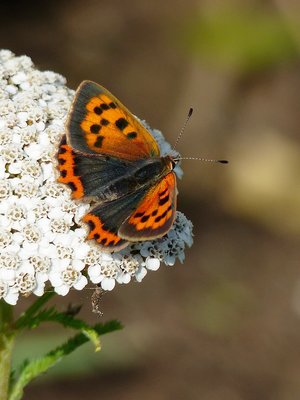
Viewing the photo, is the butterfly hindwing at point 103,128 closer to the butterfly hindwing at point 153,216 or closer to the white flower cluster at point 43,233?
the white flower cluster at point 43,233

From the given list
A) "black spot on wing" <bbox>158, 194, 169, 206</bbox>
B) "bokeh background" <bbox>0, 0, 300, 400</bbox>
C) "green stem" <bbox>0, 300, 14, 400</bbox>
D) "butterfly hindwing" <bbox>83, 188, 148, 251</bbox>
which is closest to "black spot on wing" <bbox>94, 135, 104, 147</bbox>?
"butterfly hindwing" <bbox>83, 188, 148, 251</bbox>

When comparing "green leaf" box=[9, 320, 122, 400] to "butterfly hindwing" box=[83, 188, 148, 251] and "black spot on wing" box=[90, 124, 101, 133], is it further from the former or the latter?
"black spot on wing" box=[90, 124, 101, 133]

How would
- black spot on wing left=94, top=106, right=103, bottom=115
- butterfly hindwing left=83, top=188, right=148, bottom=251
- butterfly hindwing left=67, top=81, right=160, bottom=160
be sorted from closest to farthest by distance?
butterfly hindwing left=83, top=188, right=148, bottom=251 → butterfly hindwing left=67, top=81, right=160, bottom=160 → black spot on wing left=94, top=106, right=103, bottom=115

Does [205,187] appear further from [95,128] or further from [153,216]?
[153,216]

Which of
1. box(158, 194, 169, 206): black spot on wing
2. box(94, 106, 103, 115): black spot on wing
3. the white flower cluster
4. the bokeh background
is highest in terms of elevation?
box(94, 106, 103, 115): black spot on wing

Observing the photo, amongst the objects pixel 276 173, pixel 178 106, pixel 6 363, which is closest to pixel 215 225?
pixel 276 173
